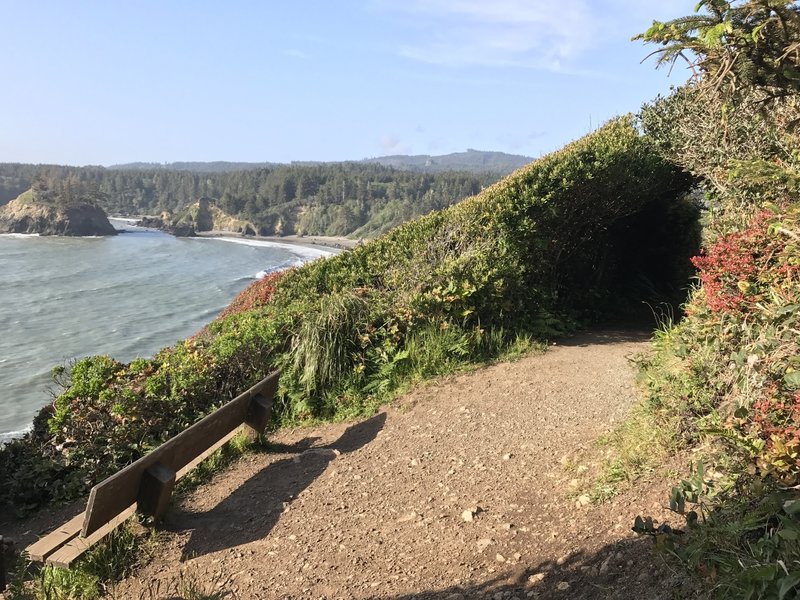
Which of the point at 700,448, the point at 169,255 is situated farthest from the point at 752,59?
the point at 169,255

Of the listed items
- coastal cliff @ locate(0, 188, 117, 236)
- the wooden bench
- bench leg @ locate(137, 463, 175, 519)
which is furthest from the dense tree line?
bench leg @ locate(137, 463, 175, 519)

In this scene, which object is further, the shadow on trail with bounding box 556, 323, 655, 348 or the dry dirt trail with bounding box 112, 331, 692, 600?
the shadow on trail with bounding box 556, 323, 655, 348

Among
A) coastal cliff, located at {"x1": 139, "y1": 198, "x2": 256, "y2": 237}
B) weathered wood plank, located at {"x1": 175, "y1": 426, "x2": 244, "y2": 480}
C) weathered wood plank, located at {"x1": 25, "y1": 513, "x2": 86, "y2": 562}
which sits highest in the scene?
weathered wood plank, located at {"x1": 175, "y1": 426, "x2": 244, "y2": 480}

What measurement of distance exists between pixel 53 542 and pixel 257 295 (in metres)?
5.40

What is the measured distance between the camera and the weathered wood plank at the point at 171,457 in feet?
12.3

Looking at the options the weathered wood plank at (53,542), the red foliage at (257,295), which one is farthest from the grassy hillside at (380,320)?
the weathered wood plank at (53,542)

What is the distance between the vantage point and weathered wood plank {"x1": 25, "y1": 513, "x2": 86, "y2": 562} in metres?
3.70

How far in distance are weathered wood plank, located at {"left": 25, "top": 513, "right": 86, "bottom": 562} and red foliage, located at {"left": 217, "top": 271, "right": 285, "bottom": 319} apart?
190 inches

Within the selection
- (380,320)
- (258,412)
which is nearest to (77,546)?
(258,412)

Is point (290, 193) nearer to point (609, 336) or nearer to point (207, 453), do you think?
point (609, 336)

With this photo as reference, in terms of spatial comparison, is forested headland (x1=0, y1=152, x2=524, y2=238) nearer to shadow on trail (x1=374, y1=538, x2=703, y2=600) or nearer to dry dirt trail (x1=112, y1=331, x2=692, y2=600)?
dry dirt trail (x1=112, y1=331, x2=692, y2=600)

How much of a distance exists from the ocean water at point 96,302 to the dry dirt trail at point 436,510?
377cm

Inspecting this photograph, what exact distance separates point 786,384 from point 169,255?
7739 cm

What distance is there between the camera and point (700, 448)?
12.0 ft
